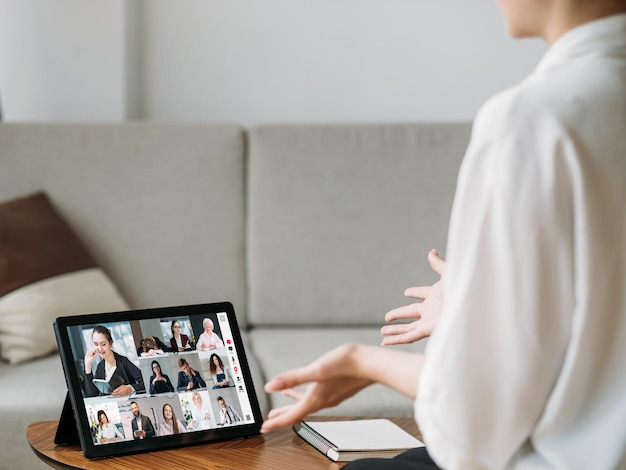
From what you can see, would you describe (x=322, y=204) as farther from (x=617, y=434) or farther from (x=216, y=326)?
(x=617, y=434)

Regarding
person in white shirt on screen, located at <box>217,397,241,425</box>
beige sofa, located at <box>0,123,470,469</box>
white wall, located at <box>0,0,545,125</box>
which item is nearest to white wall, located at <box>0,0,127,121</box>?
white wall, located at <box>0,0,545,125</box>

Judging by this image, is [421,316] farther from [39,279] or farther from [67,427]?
[39,279]

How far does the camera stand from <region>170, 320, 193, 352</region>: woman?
1.39 meters

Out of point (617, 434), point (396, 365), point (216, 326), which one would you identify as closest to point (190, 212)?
point (216, 326)

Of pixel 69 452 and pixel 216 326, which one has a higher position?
pixel 216 326

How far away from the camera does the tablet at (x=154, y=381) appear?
1.29m

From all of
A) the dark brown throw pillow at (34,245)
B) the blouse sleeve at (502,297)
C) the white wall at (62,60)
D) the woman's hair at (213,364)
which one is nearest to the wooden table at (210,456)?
the woman's hair at (213,364)

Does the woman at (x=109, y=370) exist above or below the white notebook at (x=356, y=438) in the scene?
above

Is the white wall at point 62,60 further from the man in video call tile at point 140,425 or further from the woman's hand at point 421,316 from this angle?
the woman's hand at point 421,316

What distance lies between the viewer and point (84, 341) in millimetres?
1335

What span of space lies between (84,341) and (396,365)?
617 mm

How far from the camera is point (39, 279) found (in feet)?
7.37

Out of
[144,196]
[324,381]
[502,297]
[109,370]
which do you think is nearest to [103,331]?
[109,370]

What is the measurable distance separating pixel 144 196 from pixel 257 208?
1.07ft
